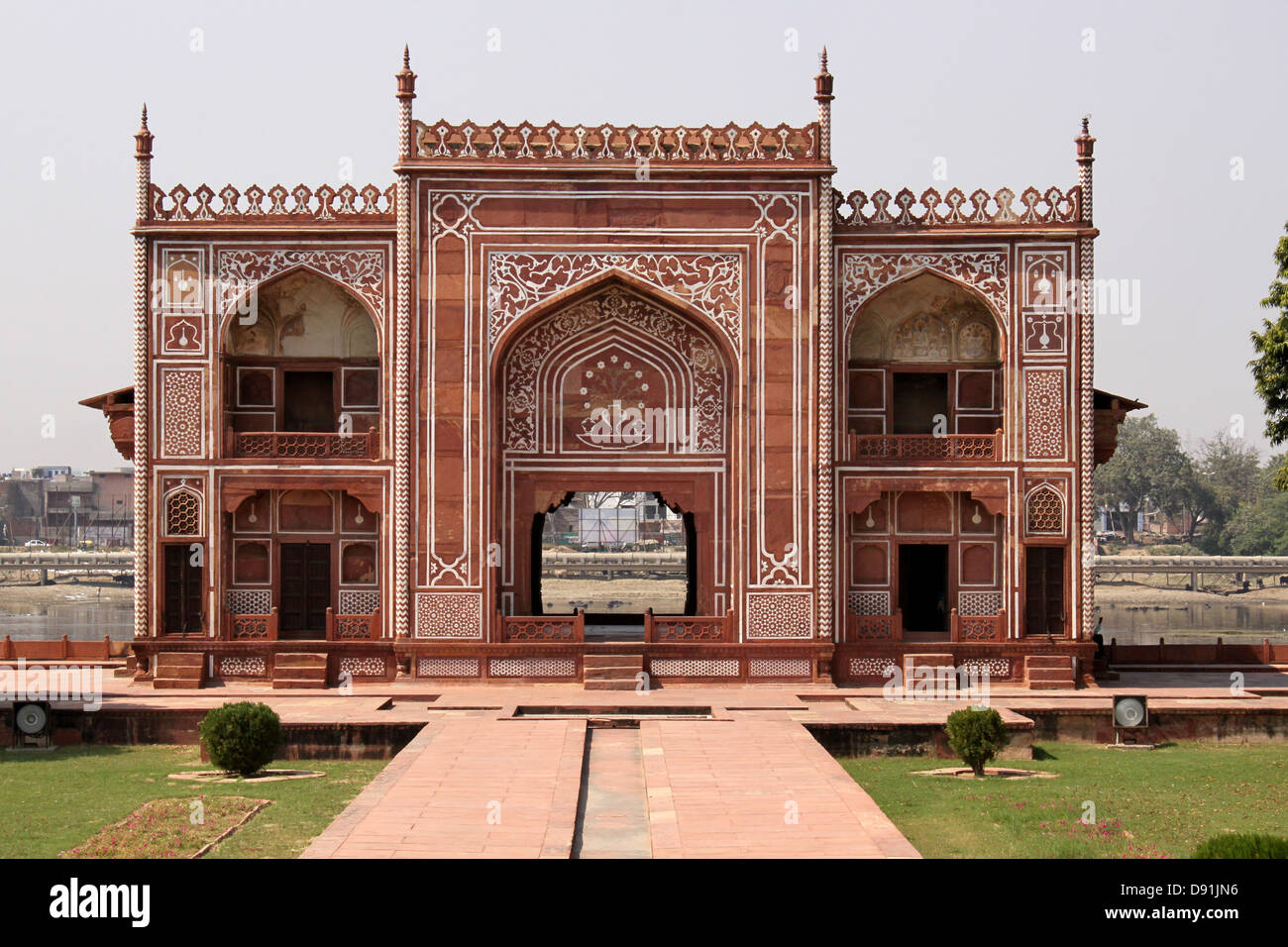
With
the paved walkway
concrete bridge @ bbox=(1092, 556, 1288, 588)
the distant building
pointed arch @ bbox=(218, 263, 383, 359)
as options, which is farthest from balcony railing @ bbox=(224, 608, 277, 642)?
the distant building

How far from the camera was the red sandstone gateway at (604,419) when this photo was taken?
2036 cm

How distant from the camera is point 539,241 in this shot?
20.4 meters

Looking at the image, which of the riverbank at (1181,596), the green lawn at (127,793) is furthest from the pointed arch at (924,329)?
the riverbank at (1181,596)

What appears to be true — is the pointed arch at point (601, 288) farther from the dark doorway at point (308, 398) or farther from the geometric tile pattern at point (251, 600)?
the geometric tile pattern at point (251, 600)

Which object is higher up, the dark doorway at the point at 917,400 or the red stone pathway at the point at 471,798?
the dark doorway at the point at 917,400

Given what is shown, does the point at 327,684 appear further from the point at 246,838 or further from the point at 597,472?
the point at 246,838

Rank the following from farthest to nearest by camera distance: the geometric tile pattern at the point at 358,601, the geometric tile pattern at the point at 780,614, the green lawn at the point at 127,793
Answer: the geometric tile pattern at the point at 358,601 < the geometric tile pattern at the point at 780,614 < the green lawn at the point at 127,793

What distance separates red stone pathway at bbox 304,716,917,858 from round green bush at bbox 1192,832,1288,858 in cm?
210

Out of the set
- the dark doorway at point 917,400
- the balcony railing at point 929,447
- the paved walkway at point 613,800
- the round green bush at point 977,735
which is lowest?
the paved walkway at point 613,800

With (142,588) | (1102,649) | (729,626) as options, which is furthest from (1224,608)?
(142,588)

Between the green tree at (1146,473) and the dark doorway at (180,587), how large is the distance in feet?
213

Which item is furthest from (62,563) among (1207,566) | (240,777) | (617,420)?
(240,777)

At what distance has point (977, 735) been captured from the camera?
50.7 ft

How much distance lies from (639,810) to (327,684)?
28.4 ft
